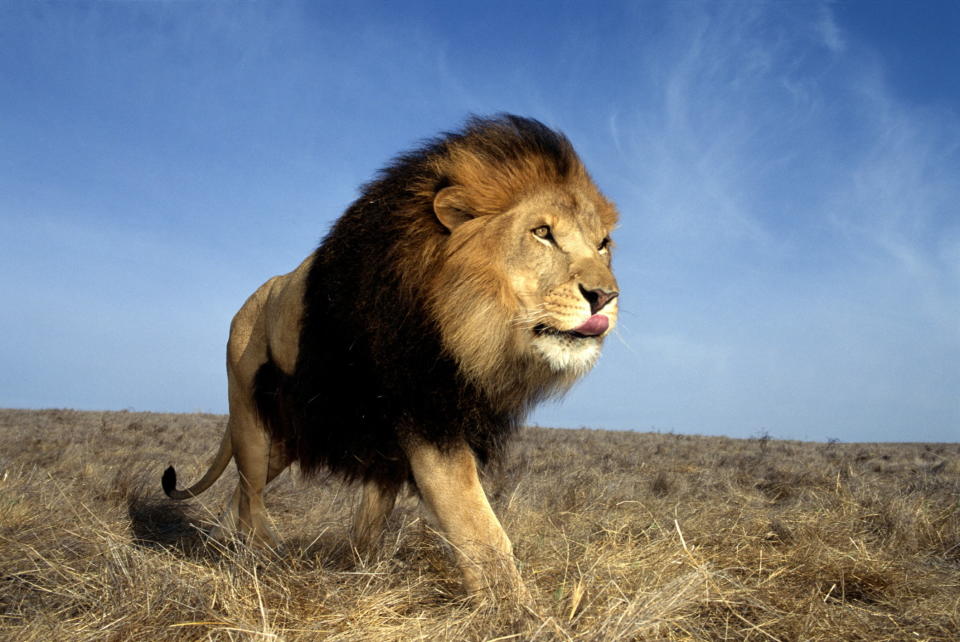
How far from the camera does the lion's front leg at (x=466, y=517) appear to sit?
7.46ft

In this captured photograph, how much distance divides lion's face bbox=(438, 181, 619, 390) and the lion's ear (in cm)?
1

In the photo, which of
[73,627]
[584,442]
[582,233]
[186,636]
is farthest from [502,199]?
[584,442]

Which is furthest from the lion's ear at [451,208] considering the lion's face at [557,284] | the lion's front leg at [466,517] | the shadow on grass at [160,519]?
the shadow on grass at [160,519]

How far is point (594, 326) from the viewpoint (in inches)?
99.3

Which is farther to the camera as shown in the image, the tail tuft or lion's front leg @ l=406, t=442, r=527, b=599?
the tail tuft

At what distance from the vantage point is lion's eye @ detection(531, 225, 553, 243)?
2668mm

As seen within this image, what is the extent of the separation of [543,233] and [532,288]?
0.24 meters

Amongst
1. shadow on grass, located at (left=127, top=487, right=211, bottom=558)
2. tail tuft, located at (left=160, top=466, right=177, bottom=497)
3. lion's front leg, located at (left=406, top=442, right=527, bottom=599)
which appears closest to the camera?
lion's front leg, located at (left=406, top=442, right=527, bottom=599)

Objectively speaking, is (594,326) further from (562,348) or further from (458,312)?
(458,312)

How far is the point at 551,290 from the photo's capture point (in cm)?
253

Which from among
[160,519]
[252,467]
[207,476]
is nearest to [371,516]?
[252,467]

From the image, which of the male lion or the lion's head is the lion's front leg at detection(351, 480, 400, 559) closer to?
the male lion

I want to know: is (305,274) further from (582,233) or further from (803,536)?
(803,536)

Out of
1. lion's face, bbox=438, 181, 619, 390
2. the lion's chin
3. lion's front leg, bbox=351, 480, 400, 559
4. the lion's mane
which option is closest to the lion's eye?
lion's face, bbox=438, 181, 619, 390
